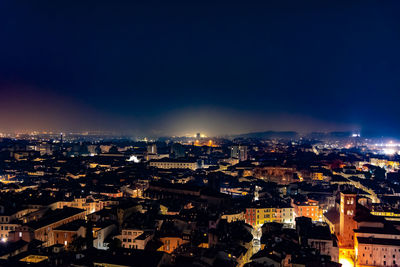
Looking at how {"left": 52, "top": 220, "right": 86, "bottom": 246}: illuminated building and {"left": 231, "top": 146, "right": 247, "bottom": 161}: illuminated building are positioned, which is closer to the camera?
{"left": 52, "top": 220, "right": 86, "bottom": 246}: illuminated building

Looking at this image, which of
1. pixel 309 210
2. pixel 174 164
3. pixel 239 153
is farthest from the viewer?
pixel 239 153

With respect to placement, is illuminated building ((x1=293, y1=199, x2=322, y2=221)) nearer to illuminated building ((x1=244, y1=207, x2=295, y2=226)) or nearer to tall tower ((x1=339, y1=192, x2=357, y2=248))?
illuminated building ((x1=244, y1=207, x2=295, y2=226))

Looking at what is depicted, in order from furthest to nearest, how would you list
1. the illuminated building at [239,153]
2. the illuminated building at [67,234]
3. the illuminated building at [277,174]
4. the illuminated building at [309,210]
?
the illuminated building at [239,153] < the illuminated building at [277,174] < the illuminated building at [309,210] < the illuminated building at [67,234]

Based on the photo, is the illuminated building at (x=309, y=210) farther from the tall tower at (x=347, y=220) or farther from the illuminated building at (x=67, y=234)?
the illuminated building at (x=67, y=234)

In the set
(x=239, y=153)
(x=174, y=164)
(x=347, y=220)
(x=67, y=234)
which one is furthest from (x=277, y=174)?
(x=67, y=234)

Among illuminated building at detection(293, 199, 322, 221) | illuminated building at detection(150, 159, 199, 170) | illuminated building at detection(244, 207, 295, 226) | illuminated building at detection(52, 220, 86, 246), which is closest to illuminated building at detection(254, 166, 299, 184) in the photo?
illuminated building at detection(150, 159, 199, 170)

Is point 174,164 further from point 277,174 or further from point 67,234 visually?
point 67,234

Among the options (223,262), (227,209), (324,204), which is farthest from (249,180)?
(223,262)

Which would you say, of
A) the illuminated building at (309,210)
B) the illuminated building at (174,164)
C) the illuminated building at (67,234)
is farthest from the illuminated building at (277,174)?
the illuminated building at (67,234)
